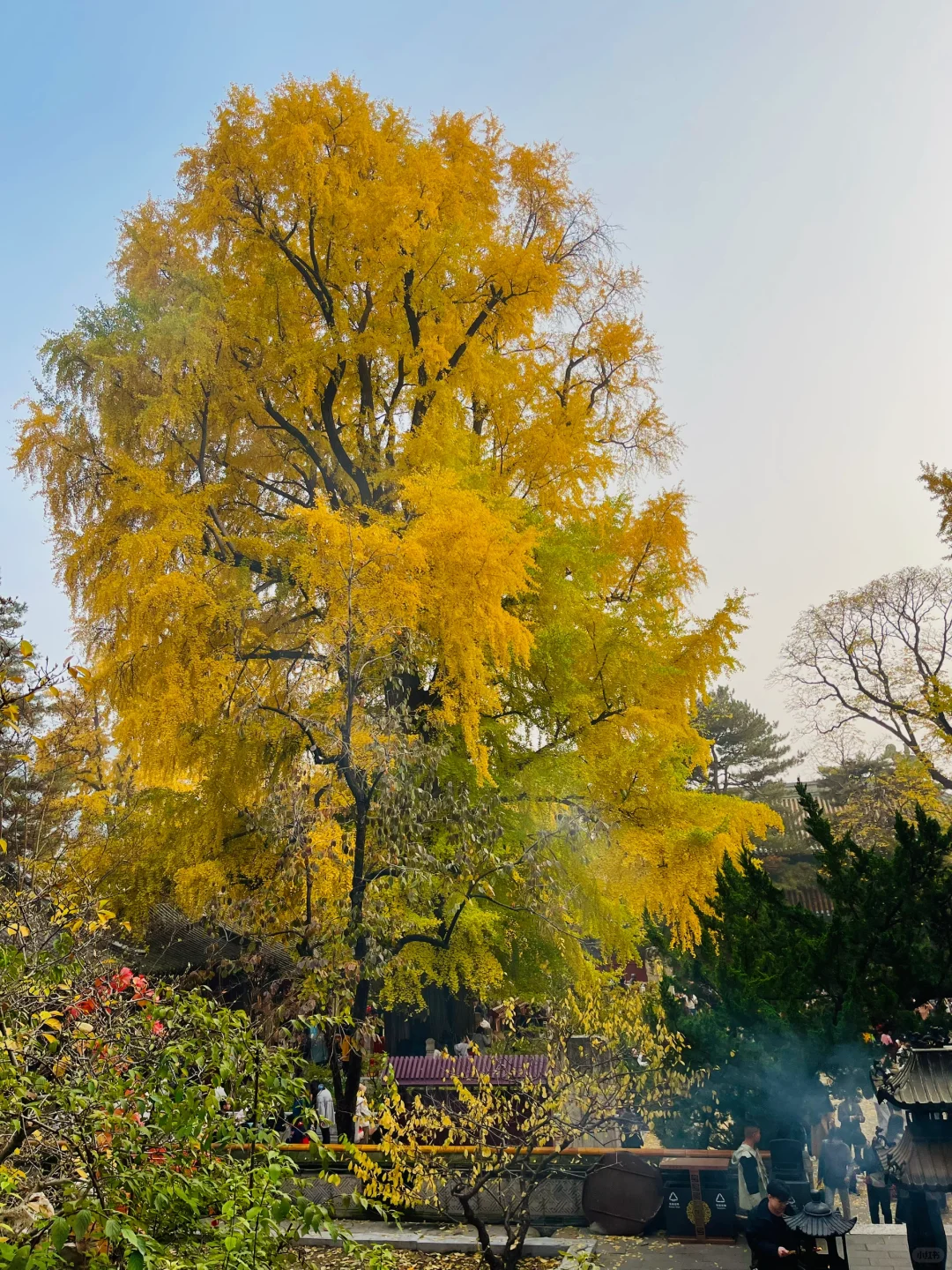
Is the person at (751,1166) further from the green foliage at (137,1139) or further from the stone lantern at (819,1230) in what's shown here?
the green foliage at (137,1139)

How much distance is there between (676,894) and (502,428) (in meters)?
7.55

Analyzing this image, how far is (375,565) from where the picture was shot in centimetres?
1087

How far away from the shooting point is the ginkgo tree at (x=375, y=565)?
11.2 meters

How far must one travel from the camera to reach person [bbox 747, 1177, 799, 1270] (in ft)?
23.8

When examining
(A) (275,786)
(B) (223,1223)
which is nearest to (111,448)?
(A) (275,786)

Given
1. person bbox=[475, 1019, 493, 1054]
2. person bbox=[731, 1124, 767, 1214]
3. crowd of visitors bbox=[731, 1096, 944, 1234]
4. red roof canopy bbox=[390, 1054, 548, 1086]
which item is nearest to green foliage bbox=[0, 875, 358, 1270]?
crowd of visitors bbox=[731, 1096, 944, 1234]

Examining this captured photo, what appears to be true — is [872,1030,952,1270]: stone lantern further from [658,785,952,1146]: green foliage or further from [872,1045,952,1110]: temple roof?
[658,785,952,1146]: green foliage

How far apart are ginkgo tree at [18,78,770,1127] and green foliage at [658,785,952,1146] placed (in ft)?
9.83

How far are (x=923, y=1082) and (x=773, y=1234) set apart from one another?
1645 mm

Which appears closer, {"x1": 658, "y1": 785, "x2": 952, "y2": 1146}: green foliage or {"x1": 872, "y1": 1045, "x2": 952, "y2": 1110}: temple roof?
{"x1": 872, "y1": 1045, "x2": 952, "y2": 1110}: temple roof

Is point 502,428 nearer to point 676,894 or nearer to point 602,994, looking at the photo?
point 676,894

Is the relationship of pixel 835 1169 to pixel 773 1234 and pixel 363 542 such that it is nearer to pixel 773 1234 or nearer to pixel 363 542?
pixel 773 1234

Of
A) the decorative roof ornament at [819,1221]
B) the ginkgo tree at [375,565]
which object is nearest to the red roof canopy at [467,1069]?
the ginkgo tree at [375,565]

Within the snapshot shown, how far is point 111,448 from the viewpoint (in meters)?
12.6
